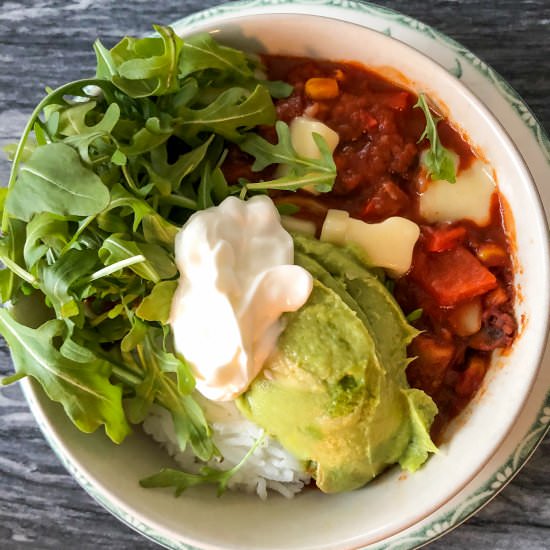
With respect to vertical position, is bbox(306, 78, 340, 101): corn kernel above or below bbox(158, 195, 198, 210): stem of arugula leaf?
above

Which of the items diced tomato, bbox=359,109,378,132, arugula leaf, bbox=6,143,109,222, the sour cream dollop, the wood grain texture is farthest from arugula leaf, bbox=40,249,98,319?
diced tomato, bbox=359,109,378,132

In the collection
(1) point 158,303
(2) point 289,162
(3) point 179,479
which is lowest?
(3) point 179,479

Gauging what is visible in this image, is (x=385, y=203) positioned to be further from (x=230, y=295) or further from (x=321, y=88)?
(x=230, y=295)

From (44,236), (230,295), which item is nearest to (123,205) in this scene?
(44,236)

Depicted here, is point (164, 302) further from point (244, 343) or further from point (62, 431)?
point (62, 431)

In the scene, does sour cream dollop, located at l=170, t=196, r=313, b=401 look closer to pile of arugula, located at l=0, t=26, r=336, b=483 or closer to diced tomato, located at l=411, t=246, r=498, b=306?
pile of arugula, located at l=0, t=26, r=336, b=483

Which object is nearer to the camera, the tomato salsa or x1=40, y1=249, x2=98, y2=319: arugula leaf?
x1=40, y1=249, x2=98, y2=319: arugula leaf

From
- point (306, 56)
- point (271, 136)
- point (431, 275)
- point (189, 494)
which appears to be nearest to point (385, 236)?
point (431, 275)
